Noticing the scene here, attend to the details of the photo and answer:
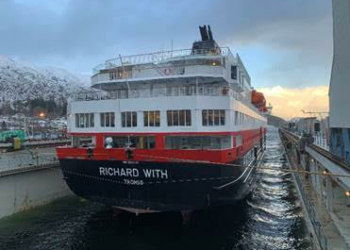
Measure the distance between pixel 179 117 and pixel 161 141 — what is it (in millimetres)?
1698

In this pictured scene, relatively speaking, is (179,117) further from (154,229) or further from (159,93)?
(154,229)

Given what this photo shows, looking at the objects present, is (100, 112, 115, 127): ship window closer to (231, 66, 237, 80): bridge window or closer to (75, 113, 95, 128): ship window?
(75, 113, 95, 128): ship window

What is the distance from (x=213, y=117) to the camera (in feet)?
69.1

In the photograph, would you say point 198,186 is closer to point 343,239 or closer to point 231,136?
point 231,136

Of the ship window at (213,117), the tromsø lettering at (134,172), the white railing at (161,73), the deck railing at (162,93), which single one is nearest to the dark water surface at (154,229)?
the tromsø lettering at (134,172)

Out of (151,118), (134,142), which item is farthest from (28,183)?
(151,118)

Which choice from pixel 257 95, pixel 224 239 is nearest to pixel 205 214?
pixel 224 239

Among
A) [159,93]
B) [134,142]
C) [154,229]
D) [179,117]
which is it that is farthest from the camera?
[159,93]

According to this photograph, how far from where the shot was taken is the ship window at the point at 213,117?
20906 mm

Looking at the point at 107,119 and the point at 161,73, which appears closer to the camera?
the point at 107,119

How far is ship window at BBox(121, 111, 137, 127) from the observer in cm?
2228

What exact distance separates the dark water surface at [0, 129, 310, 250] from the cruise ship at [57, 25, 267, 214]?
1614 mm

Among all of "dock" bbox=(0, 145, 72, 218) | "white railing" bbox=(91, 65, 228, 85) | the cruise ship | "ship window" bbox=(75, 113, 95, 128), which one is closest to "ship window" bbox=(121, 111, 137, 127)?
the cruise ship

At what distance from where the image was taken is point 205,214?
2438cm
